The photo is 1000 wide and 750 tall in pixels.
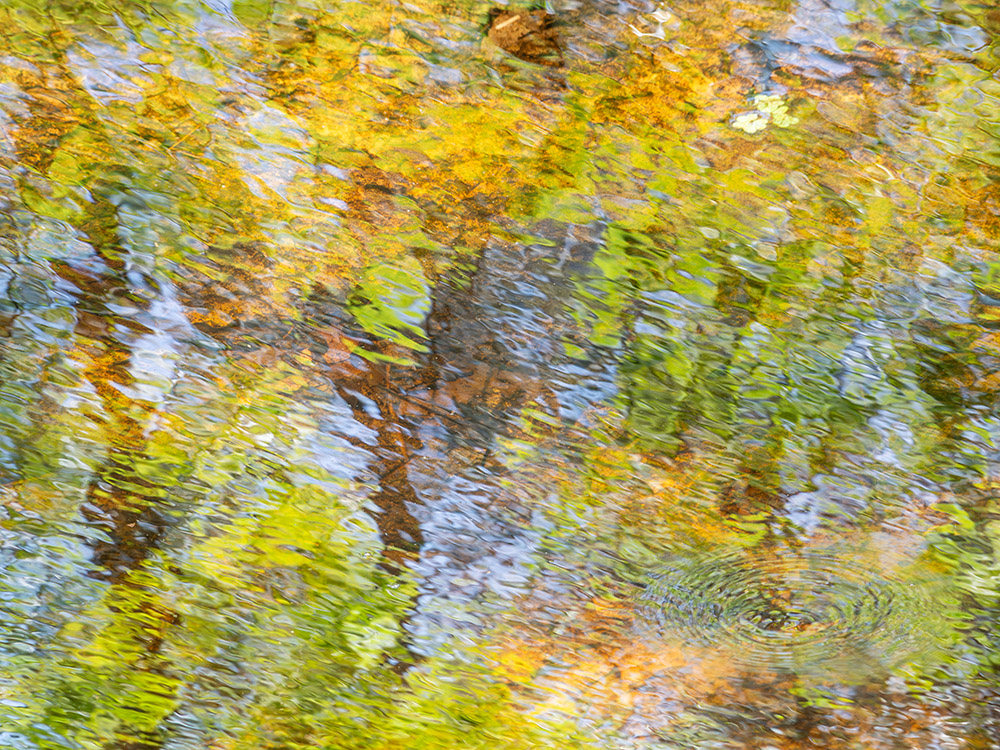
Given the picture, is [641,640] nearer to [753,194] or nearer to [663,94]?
[753,194]

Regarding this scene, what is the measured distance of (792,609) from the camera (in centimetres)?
176

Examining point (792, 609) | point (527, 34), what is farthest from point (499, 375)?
point (792, 609)

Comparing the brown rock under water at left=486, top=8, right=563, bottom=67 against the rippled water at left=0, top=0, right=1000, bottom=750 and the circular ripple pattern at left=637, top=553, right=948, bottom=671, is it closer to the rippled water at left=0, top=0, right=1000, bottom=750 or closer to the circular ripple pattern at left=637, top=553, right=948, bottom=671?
the rippled water at left=0, top=0, right=1000, bottom=750

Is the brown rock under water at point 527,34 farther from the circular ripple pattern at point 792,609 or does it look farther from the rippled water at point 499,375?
the circular ripple pattern at point 792,609

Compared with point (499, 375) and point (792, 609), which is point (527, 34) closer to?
point (499, 375)

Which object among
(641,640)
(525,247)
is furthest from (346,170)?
(641,640)

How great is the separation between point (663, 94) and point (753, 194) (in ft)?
0.84

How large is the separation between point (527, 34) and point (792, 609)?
4.98ft

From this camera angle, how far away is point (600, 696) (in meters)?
1.88

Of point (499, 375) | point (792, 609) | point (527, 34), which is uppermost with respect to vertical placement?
point (527, 34)

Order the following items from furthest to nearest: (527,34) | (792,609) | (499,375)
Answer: (792,609), (499,375), (527,34)

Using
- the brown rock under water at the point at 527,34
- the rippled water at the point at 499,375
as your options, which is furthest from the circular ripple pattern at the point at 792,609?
the brown rock under water at the point at 527,34

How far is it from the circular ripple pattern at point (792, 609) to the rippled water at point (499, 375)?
0.01 meters

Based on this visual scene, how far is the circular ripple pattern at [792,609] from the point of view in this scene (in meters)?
1.69
